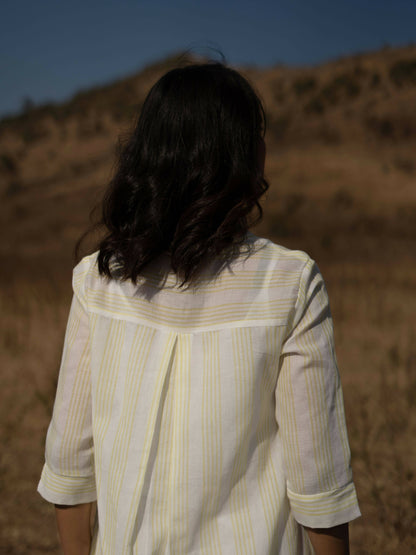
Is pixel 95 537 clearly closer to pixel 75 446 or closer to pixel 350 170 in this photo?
pixel 75 446

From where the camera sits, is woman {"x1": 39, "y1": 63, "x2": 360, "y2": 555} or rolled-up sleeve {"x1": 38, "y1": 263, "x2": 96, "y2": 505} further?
rolled-up sleeve {"x1": 38, "y1": 263, "x2": 96, "y2": 505}

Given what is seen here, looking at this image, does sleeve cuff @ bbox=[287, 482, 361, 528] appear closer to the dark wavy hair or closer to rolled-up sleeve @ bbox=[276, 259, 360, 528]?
rolled-up sleeve @ bbox=[276, 259, 360, 528]

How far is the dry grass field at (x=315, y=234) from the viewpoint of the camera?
3924mm

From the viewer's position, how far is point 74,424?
1174 millimetres

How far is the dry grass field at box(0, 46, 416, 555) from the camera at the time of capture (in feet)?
12.9

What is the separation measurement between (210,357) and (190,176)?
0.34 meters

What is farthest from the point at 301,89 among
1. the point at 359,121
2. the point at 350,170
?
the point at 350,170

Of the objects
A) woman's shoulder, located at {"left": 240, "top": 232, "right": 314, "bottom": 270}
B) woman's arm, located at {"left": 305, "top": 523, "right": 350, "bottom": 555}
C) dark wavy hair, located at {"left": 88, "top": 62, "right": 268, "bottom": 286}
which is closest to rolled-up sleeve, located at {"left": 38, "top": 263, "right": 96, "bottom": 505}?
dark wavy hair, located at {"left": 88, "top": 62, "right": 268, "bottom": 286}

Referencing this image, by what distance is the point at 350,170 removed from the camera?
45.2 ft

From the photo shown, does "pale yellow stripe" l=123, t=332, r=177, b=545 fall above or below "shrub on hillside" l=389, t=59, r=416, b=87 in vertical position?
above

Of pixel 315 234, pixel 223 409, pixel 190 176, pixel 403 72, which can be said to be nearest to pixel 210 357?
pixel 223 409

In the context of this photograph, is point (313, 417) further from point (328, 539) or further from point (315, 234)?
point (315, 234)

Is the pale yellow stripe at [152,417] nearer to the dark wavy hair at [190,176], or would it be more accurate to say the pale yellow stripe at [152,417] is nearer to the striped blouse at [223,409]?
the striped blouse at [223,409]

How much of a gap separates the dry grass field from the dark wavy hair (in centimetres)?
41
